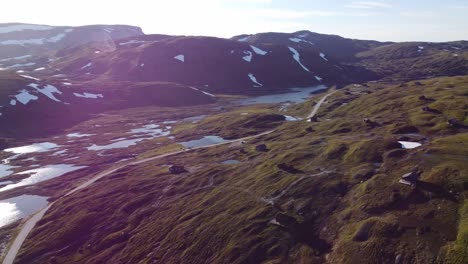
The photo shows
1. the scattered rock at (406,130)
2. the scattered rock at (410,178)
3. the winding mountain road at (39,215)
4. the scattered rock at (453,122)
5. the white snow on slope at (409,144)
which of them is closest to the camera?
the scattered rock at (410,178)

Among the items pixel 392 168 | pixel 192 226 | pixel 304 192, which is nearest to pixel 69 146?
pixel 192 226

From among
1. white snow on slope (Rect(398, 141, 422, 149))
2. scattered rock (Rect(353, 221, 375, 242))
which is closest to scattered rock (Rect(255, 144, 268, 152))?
white snow on slope (Rect(398, 141, 422, 149))

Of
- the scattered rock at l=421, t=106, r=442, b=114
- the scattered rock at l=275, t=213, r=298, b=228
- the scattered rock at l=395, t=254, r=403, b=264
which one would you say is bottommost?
the scattered rock at l=275, t=213, r=298, b=228

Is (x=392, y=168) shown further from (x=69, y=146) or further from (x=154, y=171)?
(x=69, y=146)

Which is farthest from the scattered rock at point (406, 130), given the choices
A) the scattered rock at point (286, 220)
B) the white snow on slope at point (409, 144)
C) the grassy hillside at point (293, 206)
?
the scattered rock at point (286, 220)

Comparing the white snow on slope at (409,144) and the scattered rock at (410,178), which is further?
the white snow on slope at (409,144)

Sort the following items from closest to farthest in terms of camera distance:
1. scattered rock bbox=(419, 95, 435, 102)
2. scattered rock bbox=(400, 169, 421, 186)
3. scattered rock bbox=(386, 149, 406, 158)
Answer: scattered rock bbox=(400, 169, 421, 186)
scattered rock bbox=(386, 149, 406, 158)
scattered rock bbox=(419, 95, 435, 102)

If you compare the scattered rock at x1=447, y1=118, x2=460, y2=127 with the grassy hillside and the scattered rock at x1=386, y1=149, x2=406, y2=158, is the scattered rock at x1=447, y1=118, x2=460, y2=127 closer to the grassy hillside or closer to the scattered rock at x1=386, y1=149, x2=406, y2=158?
the grassy hillside

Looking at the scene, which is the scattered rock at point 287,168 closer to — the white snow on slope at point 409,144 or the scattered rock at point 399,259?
the white snow on slope at point 409,144

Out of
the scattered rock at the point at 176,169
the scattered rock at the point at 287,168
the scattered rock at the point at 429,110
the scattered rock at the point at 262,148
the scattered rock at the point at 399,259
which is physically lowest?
the scattered rock at the point at 176,169

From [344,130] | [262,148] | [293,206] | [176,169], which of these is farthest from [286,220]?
[344,130]
